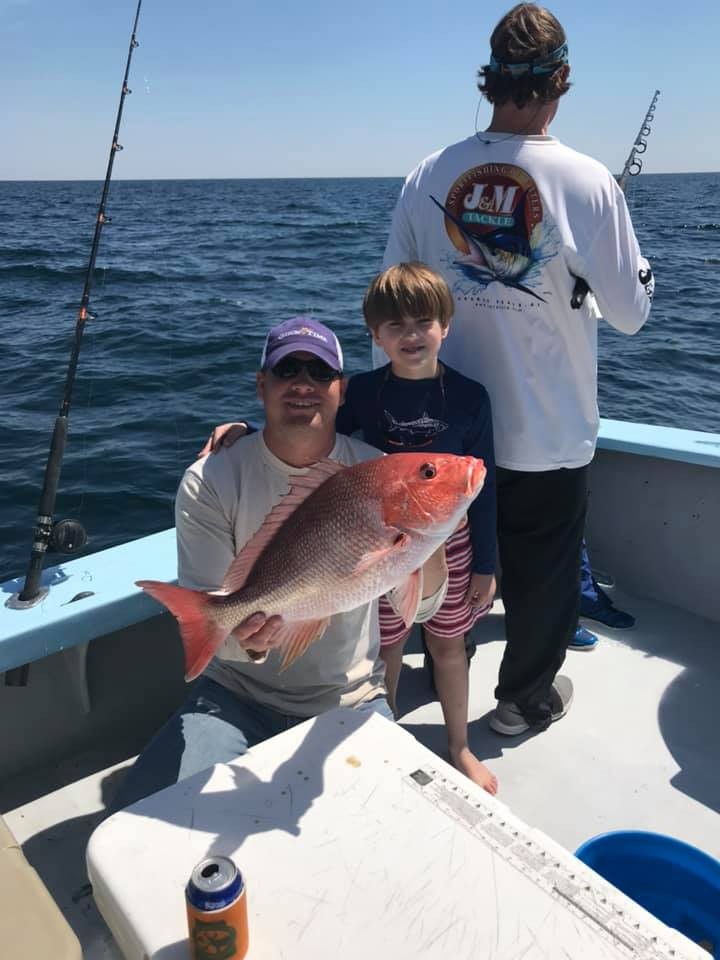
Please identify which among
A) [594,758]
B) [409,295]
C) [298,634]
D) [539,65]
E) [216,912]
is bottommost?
[594,758]

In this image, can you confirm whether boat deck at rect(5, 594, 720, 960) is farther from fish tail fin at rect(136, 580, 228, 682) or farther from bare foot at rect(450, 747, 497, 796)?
fish tail fin at rect(136, 580, 228, 682)

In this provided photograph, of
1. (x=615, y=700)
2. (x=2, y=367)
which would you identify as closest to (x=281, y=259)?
(x=2, y=367)

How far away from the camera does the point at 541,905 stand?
1390 mm

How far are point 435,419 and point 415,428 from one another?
7 centimetres

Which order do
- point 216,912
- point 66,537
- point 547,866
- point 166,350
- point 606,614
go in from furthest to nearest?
point 166,350 → point 606,614 → point 66,537 → point 547,866 → point 216,912

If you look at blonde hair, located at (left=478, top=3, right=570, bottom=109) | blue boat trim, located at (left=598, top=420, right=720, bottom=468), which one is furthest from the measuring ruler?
blue boat trim, located at (left=598, top=420, right=720, bottom=468)

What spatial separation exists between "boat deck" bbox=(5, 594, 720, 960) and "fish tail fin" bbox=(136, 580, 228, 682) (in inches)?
40.6

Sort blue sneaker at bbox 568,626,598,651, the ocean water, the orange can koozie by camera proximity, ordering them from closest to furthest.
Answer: the orange can koozie
blue sneaker at bbox 568,626,598,651
the ocean water

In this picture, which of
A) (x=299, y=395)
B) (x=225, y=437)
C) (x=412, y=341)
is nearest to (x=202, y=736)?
(x=225, y=437)

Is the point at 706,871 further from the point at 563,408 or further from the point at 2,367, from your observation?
the point at 2,367

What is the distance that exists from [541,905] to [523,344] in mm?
1602

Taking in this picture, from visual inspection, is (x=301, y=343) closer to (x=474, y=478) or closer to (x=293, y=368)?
(x=293, y=368)

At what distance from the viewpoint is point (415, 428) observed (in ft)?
7.76

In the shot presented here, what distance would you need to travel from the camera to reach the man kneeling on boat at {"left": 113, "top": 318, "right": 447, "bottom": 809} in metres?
2.05
